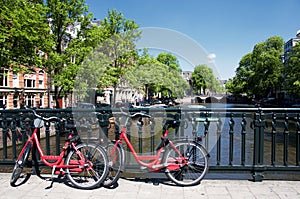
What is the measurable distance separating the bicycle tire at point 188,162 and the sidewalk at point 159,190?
14 centimetres

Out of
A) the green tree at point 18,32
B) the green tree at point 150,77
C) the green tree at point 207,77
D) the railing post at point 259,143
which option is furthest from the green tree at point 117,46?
the railing post at point 259,143

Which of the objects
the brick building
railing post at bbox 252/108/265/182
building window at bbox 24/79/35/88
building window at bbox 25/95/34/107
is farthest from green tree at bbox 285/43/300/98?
building window at bbox 24/79/35/88

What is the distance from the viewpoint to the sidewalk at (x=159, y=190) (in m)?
3.74

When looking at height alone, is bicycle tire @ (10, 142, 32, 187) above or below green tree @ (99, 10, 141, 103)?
below

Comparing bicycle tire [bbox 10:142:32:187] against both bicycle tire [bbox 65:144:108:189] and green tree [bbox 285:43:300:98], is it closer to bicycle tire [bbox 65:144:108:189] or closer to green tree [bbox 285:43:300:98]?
bicycle tire [bbox 65:144:108:189]

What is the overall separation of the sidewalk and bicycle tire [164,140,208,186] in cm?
14

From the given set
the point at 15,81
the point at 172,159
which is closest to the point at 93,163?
the point at 172,159

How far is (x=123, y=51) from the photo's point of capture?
79.3 feet

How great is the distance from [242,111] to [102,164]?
2.46 m

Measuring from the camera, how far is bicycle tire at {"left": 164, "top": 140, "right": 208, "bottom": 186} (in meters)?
4.12

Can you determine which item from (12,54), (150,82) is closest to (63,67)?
(12,54)

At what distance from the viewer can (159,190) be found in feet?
12.9

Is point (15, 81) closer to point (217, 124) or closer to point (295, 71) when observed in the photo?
point (295, 71)

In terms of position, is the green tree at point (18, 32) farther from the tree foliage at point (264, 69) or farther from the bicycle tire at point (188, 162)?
the tree foliage at point (264, 69)
